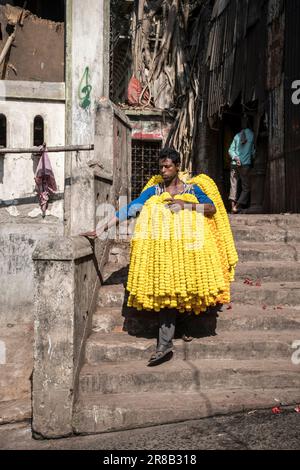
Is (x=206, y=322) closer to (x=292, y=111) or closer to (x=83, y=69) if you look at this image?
(x=83, y=69)

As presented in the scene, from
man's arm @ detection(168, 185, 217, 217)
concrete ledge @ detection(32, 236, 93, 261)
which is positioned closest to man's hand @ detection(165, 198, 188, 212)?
man's arm @ detection(168, 185, 217, 217)

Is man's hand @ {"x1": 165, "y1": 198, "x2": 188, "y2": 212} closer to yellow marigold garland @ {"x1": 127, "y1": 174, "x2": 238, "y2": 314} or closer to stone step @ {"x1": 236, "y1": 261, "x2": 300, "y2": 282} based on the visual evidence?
yellow marigold garland @ {"x1": 127, "y1": 174, "x2": 238, "y2": 314}

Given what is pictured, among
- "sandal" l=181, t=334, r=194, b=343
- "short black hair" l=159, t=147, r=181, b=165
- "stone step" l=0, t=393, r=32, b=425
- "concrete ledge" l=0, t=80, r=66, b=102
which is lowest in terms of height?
"stone step" l=0, t=393, r=32, b=425

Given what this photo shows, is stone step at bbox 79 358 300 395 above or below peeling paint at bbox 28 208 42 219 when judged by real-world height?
below

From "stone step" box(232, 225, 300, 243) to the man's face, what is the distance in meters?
1.82

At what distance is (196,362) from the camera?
413 centimetres

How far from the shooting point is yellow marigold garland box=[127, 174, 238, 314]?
4031 millimetres

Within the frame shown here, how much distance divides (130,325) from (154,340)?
333 millimetres

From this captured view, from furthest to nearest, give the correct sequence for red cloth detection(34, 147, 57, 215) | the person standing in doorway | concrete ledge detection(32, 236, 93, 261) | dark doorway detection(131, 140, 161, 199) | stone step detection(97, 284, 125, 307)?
dark doorway detection(131, 140, 161, 199) < the person standing in doorway < red cloth detection(34, 147, 57, 215) < stone step detection(97, 284, 125, 307) < concrete ledge detection(32, 236, 93, 261)

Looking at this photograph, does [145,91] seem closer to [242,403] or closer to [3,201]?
[3,201]

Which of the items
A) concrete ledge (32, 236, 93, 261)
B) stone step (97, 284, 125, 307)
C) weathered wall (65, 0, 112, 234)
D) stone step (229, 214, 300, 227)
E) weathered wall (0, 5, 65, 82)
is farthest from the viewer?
weathered wall (0, 5, 65, 82)

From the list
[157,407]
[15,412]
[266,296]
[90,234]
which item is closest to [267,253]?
[266,296]

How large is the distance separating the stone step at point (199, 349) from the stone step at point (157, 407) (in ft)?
1.42

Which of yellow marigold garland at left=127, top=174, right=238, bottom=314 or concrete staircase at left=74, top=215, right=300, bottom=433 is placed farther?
yellow marigold garland at left=127, top=174, right=238, bottom=314
